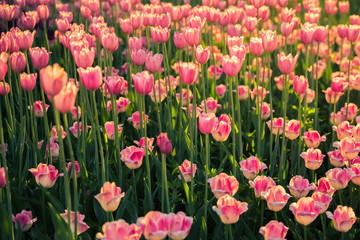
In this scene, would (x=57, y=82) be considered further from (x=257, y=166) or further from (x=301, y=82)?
(x=301, y=82)

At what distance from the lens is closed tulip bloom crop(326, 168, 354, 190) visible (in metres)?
2.14

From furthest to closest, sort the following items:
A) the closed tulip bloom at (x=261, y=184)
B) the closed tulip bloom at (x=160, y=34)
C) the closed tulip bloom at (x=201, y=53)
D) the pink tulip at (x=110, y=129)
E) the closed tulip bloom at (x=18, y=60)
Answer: the closed tulip bloom at (x=160, y=34)
the pink tulip at (x=110, y=129)
the closed tulip bloom at (x=201, y=53)
the closed tulip bloom at (x=18, y=60)
the closed tulip bloom at (x=261, y=184)

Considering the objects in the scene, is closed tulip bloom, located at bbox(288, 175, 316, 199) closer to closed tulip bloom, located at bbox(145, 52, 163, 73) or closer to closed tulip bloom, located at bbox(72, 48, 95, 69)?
closed tulip bloom, located at bbox(145, 52, 163, 73)

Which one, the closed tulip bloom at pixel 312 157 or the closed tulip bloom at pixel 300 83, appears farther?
the closed tulip bloom at pixel 300 83

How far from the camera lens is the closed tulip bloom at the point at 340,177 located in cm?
214

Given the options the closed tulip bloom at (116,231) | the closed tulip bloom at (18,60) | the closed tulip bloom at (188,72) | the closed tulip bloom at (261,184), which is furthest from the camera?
the closed tulip bloom at (18,60)

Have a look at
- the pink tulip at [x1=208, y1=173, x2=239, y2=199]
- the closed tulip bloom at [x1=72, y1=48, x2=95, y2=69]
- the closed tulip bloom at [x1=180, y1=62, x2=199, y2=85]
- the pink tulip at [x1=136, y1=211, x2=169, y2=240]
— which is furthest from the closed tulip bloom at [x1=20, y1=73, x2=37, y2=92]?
the pink tulip at [x1=136, y1=211, x2=169, y2=240]

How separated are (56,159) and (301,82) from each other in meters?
Answer: 1.41

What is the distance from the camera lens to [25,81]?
7.58 feet

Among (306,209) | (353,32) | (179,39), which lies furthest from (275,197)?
(353,32)

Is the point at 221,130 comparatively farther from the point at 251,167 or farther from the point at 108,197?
the point at 108,197

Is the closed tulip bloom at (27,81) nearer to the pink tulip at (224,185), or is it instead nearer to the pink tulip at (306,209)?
the pink tulip at (224,185)

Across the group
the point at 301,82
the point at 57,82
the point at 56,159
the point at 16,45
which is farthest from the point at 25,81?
the point at 301,82

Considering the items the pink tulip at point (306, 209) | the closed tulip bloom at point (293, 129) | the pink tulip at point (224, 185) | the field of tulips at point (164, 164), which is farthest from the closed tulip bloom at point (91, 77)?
the closed tulip bloom at point (293, 129)
